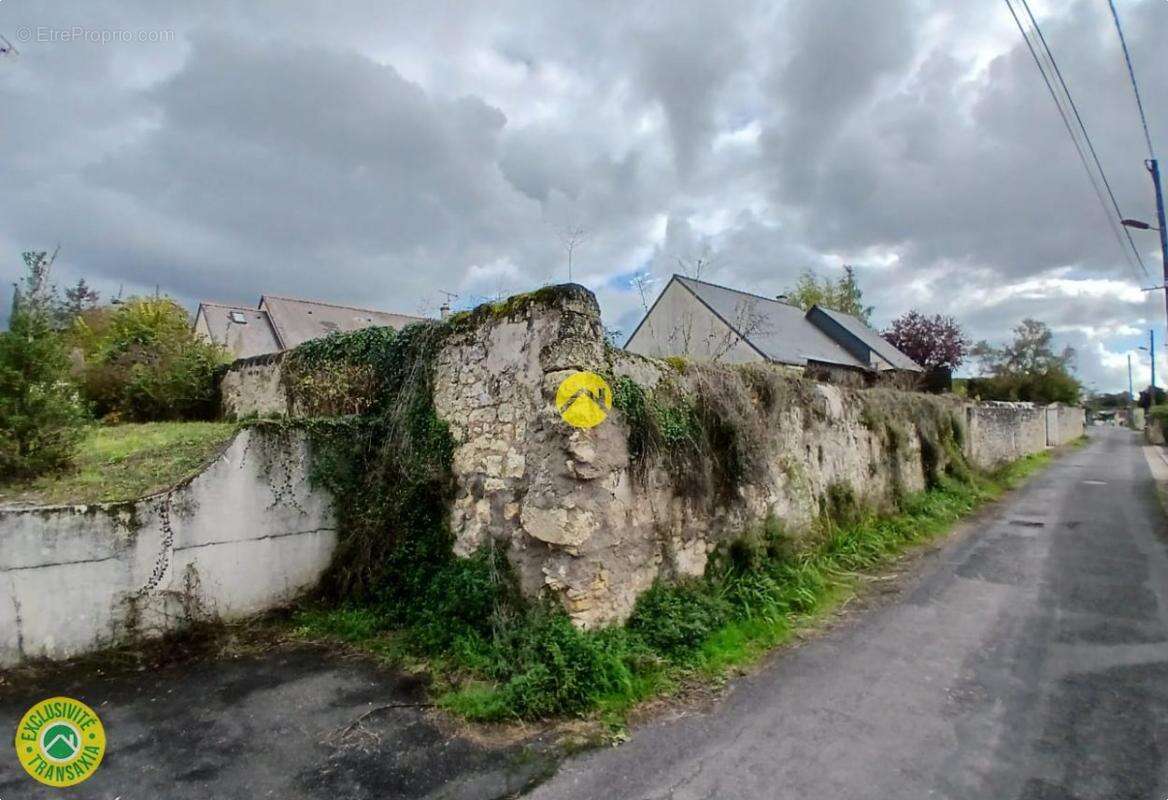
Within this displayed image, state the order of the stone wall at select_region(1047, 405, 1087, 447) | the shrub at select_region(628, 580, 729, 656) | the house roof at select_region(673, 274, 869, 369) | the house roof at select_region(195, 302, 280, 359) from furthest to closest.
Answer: the stone wall at select_region(1047, 405, 1087, 447)
the house roof at select_region(195, 302, 280, 359)
the house roof at select_region(673, 274, 869, 369)
the shrub at select_region(628, 580, 729, 656)

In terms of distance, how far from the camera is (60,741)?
3633 mm

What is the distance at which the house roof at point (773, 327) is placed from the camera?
16.4 m

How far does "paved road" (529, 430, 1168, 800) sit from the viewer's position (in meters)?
3.19

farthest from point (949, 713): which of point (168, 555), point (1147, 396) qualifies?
point (1147, 396)

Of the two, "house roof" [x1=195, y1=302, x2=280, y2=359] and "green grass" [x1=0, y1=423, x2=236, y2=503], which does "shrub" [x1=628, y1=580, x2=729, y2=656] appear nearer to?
"green grass" [x1=0, y1=423, x2=236, y2=503]

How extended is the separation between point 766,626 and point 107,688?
5293mm

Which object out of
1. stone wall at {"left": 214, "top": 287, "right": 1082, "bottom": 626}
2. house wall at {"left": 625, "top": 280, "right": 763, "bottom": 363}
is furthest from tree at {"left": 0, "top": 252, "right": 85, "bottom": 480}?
house wall at {"left": 625, "top": 280, "right": 763, "bottom": 363}

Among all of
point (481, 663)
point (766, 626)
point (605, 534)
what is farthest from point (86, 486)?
point (766, 626)

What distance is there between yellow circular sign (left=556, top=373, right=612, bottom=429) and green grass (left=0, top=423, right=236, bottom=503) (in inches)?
132

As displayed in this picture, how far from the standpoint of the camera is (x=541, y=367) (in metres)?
4.86

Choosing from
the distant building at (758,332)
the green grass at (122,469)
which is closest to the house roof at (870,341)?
the distant building at (758,332)

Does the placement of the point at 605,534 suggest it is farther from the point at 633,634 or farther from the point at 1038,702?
the point at 1038,702

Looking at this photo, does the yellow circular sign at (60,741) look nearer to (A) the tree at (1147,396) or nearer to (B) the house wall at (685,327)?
(B) the house wall at (685,327)

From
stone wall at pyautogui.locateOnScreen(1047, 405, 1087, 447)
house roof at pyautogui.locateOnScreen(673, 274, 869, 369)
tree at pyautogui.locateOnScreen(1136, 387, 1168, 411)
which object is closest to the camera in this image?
house roof at pyautogui.locateOnScreen(673, 274, 869, 369)
